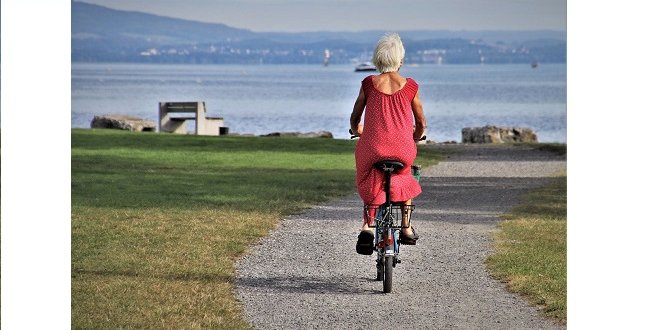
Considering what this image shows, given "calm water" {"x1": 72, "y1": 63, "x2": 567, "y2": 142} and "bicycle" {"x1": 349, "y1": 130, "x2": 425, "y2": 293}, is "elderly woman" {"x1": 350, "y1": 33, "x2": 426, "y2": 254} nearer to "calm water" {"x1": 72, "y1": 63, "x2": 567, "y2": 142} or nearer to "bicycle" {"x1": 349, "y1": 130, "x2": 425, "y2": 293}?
"bicycle" {"x1": 349, "y1": 130, "x2": 425, "y2": 293}

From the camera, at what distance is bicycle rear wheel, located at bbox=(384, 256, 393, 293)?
5.86 metres

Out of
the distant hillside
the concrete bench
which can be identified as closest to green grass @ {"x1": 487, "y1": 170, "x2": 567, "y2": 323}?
the concrete bench

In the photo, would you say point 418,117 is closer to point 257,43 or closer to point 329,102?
point 329,102

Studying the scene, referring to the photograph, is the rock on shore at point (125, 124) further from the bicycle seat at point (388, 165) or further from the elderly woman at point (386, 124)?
the bicycle seat at point (388, 165)

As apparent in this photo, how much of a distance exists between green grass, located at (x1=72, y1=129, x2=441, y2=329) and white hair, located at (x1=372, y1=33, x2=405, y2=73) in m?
1.35

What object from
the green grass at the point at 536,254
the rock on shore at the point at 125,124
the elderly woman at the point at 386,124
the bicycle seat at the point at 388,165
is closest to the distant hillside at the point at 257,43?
the rock on shore at the point at 125,124

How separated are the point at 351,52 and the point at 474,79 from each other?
10.4m

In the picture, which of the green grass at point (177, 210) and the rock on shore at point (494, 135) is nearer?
the green grass at point (177, 210)

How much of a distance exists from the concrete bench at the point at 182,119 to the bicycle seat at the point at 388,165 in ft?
42.6

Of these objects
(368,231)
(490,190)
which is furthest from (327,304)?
(490,190)

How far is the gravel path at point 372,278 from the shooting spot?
546 cm

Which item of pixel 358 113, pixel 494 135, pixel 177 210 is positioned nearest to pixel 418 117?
pixel 358 113

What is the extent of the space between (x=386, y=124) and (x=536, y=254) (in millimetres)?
1925
